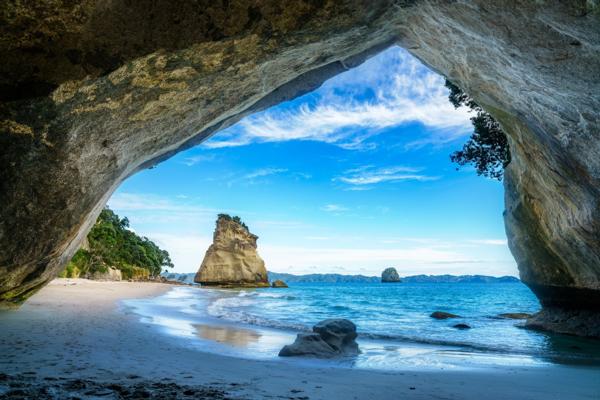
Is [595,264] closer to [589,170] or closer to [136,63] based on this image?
[589,170]

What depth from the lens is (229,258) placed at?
7712 centimetres

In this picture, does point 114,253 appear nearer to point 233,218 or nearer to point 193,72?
point 233,218

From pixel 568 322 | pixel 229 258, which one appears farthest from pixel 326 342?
pixel 229 258

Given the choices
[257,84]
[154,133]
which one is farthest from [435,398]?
[154,133]

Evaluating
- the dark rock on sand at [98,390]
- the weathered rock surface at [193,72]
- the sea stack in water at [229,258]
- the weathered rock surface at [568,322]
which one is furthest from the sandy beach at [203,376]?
the sea stack in water at [229,258]

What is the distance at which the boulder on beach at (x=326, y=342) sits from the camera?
26.2 ft

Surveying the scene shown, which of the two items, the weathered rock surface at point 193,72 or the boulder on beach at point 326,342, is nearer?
the weathered rock surface at point 193,72

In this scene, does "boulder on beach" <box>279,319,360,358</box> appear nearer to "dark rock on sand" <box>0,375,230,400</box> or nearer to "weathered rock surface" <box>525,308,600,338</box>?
"dark rock on sand" <box>0,375,230,400</box>

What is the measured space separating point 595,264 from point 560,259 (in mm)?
1948

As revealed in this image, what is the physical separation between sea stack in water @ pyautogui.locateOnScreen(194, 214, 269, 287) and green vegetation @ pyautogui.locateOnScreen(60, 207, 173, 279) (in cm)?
1192

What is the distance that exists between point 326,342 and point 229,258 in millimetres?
70766

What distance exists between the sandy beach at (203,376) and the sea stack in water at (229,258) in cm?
6988

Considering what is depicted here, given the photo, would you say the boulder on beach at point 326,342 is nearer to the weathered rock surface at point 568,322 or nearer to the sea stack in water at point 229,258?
the weathered rock surface at point 568,322

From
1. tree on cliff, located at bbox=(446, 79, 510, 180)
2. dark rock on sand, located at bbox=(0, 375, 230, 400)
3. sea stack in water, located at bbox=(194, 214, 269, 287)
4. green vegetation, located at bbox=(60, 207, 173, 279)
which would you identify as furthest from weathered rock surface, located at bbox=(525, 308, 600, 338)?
sea stack in water, located at bbox=(194, 214, 269, 287)
